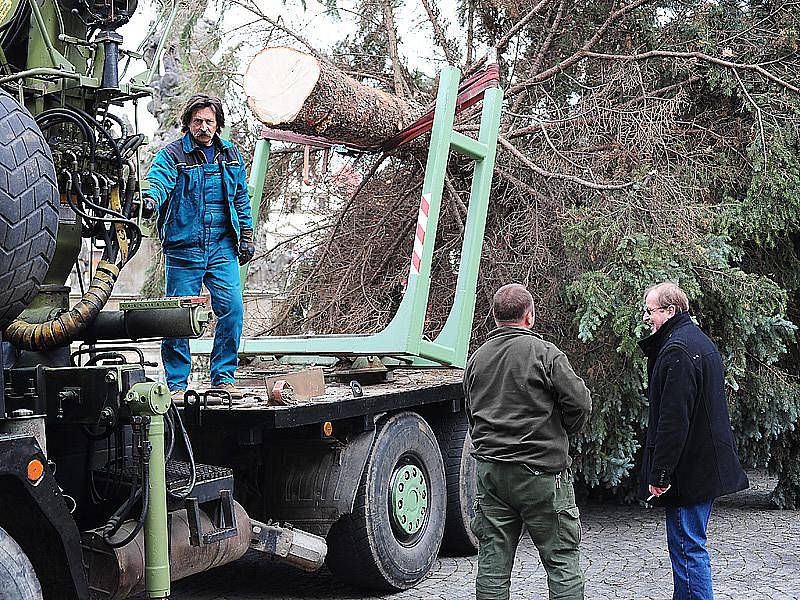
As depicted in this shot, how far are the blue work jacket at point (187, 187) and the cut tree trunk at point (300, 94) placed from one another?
1.17m

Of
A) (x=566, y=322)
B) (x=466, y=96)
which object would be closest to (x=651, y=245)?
(x=566, y=322)

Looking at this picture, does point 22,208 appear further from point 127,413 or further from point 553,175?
point 553,175

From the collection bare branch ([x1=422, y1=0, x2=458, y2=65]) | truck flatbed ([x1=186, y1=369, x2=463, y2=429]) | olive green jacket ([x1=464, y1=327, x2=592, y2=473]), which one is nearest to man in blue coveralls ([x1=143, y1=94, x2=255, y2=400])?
truck flatbed ([x1=186, y1=369, x2=463, y2=429])

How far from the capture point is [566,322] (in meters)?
7.64

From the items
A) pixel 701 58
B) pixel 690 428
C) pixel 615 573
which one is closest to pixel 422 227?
pixel 690 428

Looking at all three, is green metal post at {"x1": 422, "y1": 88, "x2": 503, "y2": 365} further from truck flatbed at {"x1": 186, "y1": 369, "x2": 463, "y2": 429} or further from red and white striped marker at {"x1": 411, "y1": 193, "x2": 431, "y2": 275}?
red and white striped marker at {"x1": 411, "y1": 193, "x2": 431, "y2": 275}

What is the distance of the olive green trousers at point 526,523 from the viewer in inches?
174

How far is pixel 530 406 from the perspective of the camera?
4.45 meters

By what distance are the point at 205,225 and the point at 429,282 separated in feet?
4.89

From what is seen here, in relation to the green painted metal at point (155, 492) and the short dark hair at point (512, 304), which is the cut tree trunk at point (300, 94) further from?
the green painted metal at point (155, 492)

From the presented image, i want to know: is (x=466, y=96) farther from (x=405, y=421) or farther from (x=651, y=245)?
(x=405, y=421)

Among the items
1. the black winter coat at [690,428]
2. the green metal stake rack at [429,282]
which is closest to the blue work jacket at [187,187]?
the green metal stake rack at [429,282]

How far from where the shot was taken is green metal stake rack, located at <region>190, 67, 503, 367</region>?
5934 mm

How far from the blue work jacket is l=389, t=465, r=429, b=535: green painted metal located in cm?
167
